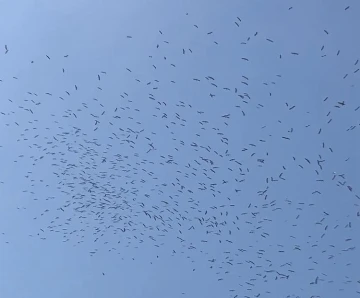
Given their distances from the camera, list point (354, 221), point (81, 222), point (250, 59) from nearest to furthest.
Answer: point (354, 221), point (250, 59), point (81, 222)

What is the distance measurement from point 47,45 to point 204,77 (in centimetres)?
101

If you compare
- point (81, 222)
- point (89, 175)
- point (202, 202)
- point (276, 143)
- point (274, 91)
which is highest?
point (274, 91)

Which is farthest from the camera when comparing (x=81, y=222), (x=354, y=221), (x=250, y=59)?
(x=81, y=222)

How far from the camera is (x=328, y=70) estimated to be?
107 inches

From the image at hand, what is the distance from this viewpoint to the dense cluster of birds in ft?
8.94

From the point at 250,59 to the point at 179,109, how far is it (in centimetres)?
49

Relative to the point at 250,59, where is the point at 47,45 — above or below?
below

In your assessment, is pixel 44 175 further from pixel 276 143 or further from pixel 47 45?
pixel 276 143

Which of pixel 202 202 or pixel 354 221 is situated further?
pixel 202 202

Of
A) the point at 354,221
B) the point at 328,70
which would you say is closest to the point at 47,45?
the point at 328,70

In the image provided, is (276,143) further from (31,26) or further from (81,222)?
(31,26)

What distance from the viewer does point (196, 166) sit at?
296cm

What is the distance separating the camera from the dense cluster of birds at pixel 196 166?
272 centimetres

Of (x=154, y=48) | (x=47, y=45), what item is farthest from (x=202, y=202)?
(x=47, y=45)
